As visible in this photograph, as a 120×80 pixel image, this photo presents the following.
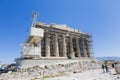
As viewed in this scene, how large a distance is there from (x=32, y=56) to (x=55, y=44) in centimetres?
1122

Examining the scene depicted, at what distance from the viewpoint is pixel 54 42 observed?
47094 millimetres

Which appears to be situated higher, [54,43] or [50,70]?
[54,43]

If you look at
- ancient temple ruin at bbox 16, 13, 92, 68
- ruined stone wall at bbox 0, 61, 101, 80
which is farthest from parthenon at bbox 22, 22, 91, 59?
ruined stone wall at bbox 0, 61, 101, 80

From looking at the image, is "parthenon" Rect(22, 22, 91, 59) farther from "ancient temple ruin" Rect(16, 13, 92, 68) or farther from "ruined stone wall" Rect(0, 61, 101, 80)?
"ruined stone wall" Rect(0, 61, 101, 80)

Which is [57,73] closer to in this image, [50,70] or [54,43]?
[50,70]

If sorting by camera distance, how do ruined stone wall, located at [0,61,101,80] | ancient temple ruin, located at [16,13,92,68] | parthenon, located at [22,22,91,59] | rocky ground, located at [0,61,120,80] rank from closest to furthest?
rocky ground, located at [0,61,120,80] → ruined stone wall, located at [0,61,101,80] → ancient temple ruin, located at [16,13,92,68] → parthenon, located at [22,22,91,59]

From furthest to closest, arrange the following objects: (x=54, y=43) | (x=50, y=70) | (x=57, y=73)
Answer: (x=54, y=43) → (x=50, y=70) → (x=57, y=73)

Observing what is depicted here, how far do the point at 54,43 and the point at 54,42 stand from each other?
353 mm

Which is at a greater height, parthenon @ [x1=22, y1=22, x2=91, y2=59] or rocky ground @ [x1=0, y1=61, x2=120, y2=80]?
parthenon @ [x1=22, y1=22, x2=91, y2=59]

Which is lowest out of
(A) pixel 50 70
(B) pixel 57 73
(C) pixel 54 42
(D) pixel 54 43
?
(B) pixel 57 73

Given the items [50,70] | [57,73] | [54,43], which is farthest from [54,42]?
[57,73]

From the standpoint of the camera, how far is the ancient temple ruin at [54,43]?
38.9 metres

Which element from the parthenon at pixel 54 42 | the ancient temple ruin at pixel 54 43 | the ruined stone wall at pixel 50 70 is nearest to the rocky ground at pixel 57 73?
the ruined stone wall at pixel 50 70

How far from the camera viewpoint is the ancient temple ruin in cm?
3888
